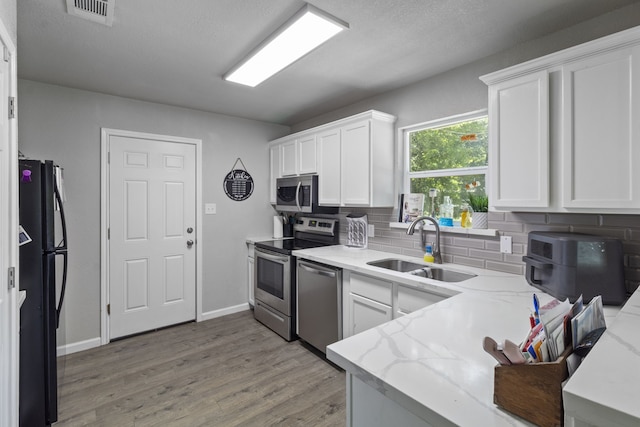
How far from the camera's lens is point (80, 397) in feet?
7.36

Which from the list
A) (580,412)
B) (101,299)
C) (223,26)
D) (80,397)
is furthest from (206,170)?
(580,412)

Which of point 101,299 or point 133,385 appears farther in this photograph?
point 101,299

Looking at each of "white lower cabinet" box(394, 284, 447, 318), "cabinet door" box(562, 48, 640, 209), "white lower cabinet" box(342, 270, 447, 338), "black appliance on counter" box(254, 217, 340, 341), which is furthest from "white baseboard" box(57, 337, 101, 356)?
"cabinet door" box(562, 48, 640, 209)

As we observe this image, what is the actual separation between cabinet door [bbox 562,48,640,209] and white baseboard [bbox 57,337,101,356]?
3.88 meters

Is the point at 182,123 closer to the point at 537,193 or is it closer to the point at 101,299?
the point at 101,299

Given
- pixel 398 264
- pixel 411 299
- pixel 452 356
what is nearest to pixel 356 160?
pixel 398 264

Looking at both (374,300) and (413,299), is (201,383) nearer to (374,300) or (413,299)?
(374,300)

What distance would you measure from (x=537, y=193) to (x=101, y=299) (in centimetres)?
367

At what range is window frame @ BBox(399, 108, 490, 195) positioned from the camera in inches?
94.2

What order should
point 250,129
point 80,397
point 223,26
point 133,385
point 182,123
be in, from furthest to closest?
1. point 250,129
2. point 182,123
3. point 133,385
4. point 80,397
5. point 223,26

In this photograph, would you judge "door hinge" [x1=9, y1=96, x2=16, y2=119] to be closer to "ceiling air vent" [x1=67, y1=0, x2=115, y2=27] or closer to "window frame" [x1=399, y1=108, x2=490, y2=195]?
"ceiling air vent" [x1=67, y1=0, x2=115, y2=27]

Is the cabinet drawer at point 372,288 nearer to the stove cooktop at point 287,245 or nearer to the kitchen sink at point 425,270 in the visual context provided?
the kitchen sink at point 425,270

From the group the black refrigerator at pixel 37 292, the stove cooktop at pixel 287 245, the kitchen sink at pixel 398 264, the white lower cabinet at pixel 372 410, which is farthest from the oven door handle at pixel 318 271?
the black refrigerator at pixel 37 292

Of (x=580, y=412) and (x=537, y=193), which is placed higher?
(x=537, y=193)
